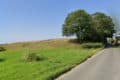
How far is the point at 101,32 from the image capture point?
77500 mm

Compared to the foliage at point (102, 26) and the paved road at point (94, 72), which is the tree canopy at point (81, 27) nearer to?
the foliage at point (102, 26)

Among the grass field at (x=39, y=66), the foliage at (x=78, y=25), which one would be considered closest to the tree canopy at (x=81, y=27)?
the foliage at (x=78, y=25)

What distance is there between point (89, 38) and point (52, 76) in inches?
2265

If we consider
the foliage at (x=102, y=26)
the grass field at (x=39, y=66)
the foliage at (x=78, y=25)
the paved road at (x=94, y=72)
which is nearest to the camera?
the paved road at (x=94, y=72)

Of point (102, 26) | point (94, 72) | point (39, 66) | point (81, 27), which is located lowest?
point (94, 72)

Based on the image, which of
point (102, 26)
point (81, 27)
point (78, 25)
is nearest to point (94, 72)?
point (78, 25)

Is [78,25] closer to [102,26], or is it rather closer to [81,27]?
[81,27]

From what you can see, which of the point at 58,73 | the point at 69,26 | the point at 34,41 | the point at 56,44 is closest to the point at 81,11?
Result: the point at 69,26

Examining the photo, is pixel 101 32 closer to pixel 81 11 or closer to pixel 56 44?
pixel 81 11

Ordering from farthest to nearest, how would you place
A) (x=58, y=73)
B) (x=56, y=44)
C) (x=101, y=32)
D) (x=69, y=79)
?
(x=101, y=32), (x=56, y=44), (x=58, y=73), (x=69, y=79)

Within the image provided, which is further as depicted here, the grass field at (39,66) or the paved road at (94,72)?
the grass field at (39,66)

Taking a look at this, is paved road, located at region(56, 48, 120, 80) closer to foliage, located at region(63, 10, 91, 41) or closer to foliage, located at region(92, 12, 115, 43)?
foliage, located at region(63, 10, 91, 41)

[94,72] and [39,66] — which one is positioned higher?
[39,66]

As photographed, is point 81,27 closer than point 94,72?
No
